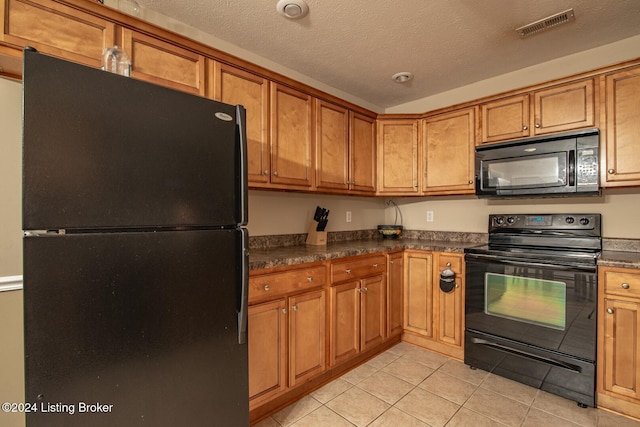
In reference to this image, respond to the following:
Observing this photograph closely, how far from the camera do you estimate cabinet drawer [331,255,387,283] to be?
7.00 ft

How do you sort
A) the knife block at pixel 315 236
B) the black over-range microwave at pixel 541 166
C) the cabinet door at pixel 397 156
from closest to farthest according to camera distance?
the black over-range microwave at pixel 541 166
the knife block at pixel 315 236
the cabinet door at pixel 397 156

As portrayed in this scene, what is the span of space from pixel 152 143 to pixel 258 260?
88 cm

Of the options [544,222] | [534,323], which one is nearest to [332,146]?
[544,222]

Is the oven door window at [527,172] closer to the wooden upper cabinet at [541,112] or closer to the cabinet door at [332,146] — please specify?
the wooden upper cabinet at [541,112]

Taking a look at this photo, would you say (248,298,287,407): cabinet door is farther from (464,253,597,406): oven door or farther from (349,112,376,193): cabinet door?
(464,253,597,406): oven door

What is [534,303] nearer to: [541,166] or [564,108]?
[541,166]

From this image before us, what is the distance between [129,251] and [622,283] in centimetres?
258

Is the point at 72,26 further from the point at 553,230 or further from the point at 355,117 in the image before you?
the point at 553,230

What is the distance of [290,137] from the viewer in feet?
7.12

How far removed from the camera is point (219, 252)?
1.24 metres

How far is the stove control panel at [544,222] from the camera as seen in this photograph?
2.26 m

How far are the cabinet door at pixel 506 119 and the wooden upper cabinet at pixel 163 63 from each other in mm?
2233

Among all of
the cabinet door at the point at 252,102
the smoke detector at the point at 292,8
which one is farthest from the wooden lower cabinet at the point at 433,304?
the smoke detector at the point at 292,8

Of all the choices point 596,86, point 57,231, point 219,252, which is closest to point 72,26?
point 57,231
